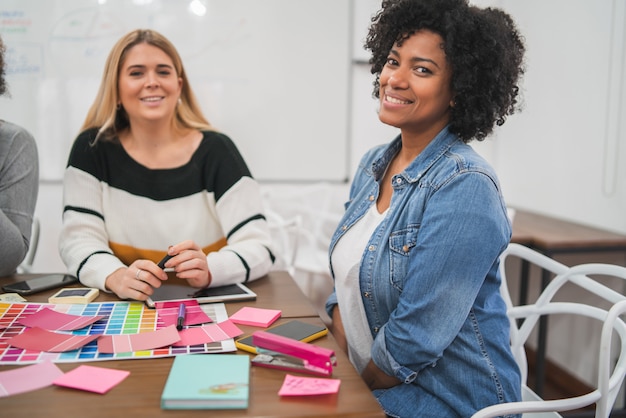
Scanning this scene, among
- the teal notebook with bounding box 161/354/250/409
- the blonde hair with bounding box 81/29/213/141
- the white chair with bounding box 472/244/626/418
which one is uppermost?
the blonde hair with bounding box 81/29/213/141

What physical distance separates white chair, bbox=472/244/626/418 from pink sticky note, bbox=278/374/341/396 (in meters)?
0.34

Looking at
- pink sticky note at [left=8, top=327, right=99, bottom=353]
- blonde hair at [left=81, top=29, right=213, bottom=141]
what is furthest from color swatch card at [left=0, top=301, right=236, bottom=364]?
blonde hair at [left=81, top=29, right=213, bottom=141]

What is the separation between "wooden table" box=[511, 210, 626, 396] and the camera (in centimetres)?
213

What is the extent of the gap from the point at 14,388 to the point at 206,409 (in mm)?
Result: 284

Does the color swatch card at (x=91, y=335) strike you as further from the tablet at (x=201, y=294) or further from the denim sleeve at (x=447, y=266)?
the denim sleeve at (x=447, y=266)

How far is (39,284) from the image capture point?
4.25 feet

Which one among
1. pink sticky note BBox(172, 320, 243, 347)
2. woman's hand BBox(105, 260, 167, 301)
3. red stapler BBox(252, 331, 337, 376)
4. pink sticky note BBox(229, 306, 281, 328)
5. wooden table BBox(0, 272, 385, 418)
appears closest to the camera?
wooden table BBox(0, 272, 385, 418)

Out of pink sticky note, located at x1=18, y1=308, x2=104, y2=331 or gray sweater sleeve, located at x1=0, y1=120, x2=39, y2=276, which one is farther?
gray sweater sleeve, located at x1=0, y1=120, x2=39, y2=276

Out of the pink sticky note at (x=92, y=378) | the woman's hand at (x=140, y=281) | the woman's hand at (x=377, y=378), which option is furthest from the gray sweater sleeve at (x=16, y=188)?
the woman's hand at (x=377, y=378)

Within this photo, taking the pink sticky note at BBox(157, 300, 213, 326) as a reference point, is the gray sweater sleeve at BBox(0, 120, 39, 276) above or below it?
above

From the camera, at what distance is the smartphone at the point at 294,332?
934 mm

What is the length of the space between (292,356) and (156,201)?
34.7 inches

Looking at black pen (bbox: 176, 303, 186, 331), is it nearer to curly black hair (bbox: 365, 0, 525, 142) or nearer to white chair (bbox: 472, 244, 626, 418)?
white chair (bbox: 472, 244, 626, 418)

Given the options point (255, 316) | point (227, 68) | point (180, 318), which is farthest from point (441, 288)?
point (227, 68)
